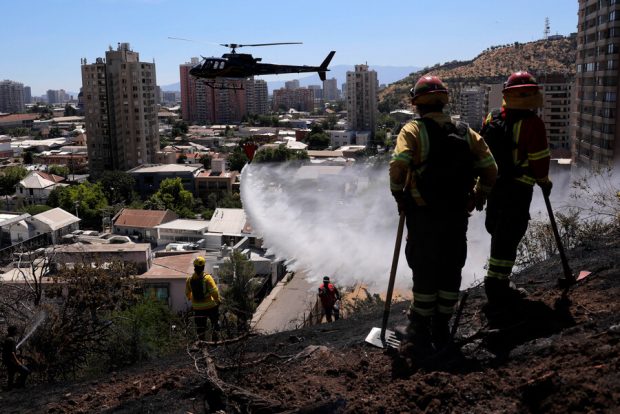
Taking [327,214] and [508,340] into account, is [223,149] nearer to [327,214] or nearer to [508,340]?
[327,214]

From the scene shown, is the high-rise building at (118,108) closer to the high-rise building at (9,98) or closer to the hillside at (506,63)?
the hillside at (506,63)

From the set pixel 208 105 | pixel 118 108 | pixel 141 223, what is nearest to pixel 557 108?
pixel 141 223

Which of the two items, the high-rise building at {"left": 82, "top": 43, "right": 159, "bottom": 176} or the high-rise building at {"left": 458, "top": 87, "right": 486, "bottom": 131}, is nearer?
the high-rise building at {"left": 82, "top": 43, "right": 159, "bottom": 176}

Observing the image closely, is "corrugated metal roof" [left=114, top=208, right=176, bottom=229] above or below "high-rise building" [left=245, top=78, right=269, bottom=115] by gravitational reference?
below

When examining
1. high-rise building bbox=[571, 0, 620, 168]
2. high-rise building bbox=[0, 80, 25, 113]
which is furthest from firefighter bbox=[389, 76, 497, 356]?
high-rise building bbox=[0, 80, 25, 113]

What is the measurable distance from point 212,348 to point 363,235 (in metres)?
4.05

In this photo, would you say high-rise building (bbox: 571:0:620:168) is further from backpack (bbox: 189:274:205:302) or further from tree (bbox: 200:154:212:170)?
tree (bbox: 200:154:212:170)

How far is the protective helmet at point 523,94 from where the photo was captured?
Result: 163 inches

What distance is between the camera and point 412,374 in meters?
3.35

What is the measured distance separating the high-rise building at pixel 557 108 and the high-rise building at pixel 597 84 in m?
16.6

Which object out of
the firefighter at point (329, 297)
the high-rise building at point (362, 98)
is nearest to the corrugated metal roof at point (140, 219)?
the firefighter at point (329, 297)

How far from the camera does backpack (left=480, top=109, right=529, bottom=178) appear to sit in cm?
415

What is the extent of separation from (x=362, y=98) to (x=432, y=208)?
9816 centimetres

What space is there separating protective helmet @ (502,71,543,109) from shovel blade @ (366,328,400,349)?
69.7 inches
